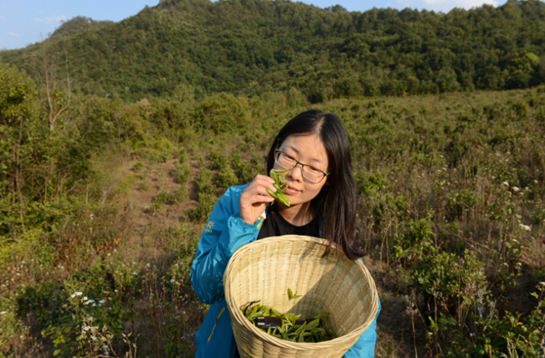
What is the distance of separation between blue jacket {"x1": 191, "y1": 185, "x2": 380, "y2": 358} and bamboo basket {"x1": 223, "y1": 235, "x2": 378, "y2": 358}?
8cm

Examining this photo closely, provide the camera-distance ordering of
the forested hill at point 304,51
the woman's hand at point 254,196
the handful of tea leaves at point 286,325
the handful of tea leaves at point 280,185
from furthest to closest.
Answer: the forested hill at point 304,51 < the handful of tea leaves at point 286,325 < the handful of tea leaves at point 280,185 < the woman's hand at point 254,196

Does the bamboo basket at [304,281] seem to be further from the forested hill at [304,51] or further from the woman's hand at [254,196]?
the forested hill at [304,51]

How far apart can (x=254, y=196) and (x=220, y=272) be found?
0.43m

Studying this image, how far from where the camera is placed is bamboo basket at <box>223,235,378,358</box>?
1.36 meters

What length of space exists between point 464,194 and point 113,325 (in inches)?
188

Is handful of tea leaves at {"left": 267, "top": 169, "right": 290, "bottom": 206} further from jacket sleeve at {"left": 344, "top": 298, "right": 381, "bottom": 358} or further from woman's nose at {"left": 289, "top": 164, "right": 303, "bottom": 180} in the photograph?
jacket sleeve at {"left": 344, "top": 298, "right": 381, "bottom": 358}

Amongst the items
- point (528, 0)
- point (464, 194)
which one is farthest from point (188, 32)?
point (464, 194)

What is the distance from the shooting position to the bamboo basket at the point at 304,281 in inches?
53.4

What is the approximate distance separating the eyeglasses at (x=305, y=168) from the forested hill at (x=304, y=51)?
39.1ft

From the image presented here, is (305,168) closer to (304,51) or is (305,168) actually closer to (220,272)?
(220,272)

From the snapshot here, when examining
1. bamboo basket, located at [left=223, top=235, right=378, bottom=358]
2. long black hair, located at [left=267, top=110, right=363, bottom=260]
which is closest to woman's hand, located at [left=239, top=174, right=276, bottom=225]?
bamboo basket, located at [left=223, top=235, right=378, bottom=358]

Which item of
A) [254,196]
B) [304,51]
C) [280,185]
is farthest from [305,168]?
[304,51]

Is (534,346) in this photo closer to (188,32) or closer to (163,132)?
(163,132)

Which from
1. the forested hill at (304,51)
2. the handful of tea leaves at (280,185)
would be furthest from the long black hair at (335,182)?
the forested hill at (304,51)
